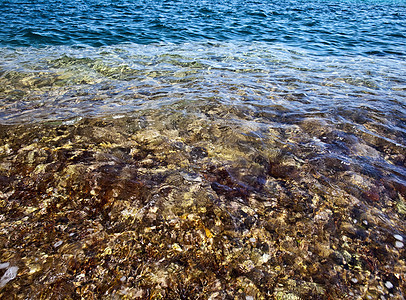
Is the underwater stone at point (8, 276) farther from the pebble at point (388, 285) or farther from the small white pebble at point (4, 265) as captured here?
the pebble at point (388, 285)

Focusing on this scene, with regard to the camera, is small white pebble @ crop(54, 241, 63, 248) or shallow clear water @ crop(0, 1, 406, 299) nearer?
shallow clear water @ crop(0, 1, 406, 299)

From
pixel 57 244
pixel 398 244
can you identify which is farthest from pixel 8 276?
pixel 398 244

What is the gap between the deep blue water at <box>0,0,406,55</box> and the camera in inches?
464

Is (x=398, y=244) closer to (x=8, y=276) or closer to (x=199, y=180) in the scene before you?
(x=199, y=180)

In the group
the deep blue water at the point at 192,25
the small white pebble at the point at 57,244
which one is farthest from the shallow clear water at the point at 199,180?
the deep blue water at the point at 192,25

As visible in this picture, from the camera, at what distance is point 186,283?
2.30 m

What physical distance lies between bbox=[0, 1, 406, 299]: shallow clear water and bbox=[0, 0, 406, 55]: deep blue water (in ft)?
13.9

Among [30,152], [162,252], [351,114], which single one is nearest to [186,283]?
[162,252]

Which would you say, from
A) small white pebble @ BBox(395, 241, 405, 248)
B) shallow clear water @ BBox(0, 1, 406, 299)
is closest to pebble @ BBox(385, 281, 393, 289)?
shallow clear water @ BBox(0, 1, 406, 299)

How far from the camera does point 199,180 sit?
3.50m

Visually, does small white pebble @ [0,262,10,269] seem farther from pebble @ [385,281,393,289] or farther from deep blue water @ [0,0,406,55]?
deep blue water @ [0,0,406,55]

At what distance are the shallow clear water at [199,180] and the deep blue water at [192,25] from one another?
423cm

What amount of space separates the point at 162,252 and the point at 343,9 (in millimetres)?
27613

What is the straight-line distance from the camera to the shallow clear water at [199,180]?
2.37 metres
